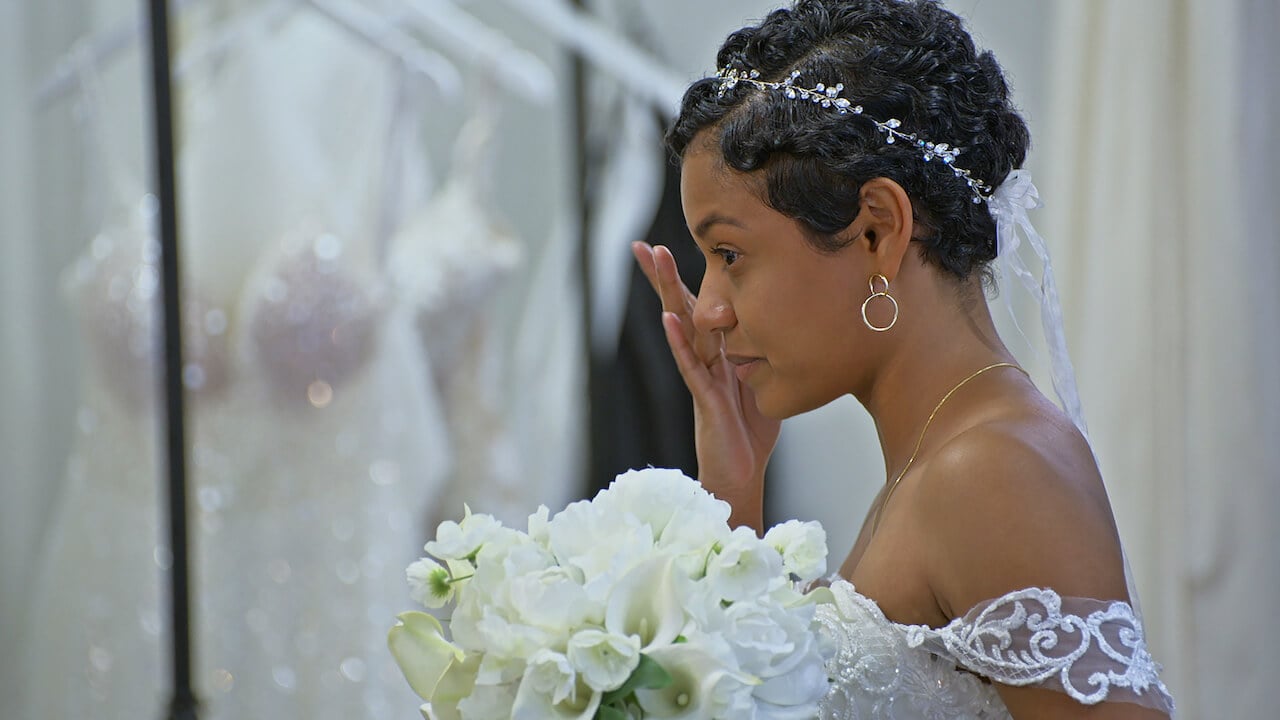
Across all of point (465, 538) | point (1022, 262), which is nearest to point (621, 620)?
point (465, 538)

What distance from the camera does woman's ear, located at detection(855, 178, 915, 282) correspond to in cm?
97

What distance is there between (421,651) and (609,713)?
166mm

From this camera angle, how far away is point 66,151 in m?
2.23

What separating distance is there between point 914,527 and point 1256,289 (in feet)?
3.49

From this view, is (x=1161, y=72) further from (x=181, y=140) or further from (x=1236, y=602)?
(x=181, y=140)

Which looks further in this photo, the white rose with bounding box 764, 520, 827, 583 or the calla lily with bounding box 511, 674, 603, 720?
the white rose with bounding box 764, 520, 827, 583

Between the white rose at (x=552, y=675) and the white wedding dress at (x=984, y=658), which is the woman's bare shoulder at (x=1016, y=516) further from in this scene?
the white rose at (x=552, y=675)

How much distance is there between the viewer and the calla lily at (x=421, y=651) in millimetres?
820

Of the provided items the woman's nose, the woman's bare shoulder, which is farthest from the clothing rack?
the woman's bare shoulder

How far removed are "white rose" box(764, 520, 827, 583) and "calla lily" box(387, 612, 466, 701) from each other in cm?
23

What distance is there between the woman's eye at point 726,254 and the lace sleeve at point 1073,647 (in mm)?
356

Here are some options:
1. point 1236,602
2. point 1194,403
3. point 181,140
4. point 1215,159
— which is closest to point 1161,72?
point 1215,159

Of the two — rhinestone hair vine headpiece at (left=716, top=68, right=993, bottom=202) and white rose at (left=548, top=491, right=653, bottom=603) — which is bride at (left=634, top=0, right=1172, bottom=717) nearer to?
rhinestone hair vine headpiece at (left=716, top=68, right=993, bottom=202)

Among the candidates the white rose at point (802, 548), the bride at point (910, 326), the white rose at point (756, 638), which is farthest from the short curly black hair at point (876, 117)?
the white rose at point (756, 638)
